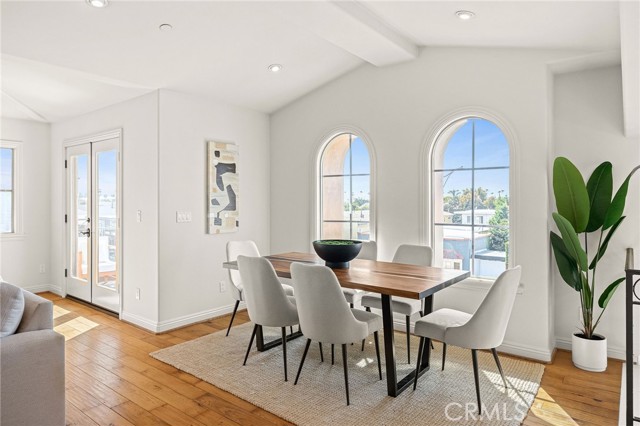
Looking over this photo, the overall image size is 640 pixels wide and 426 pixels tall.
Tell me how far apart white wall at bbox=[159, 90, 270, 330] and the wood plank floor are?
2.16 ft

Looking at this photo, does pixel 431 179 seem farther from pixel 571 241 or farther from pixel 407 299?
pixel 571 241

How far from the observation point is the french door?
4.94 metres

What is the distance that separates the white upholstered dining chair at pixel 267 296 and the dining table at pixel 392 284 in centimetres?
17

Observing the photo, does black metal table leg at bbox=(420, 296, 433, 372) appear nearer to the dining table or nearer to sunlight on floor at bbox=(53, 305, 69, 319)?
the dining table

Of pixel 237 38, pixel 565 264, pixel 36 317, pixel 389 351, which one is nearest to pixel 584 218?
pixel 565 264

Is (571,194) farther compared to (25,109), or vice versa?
(25,109)

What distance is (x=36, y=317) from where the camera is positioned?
7.54ft

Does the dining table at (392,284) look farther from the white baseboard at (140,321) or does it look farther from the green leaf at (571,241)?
the white baseboard at (140,321)

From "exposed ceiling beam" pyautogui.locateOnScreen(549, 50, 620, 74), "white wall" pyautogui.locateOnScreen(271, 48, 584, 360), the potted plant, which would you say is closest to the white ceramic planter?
the potted plant

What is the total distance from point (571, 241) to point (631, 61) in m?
1.34

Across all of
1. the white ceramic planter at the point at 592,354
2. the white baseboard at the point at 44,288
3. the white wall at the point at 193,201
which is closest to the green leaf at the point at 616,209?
the white ceramic planter at the point at 592,354

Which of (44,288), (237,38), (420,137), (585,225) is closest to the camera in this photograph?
(585,225)

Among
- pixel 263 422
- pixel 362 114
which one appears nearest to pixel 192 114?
pixel 362 114

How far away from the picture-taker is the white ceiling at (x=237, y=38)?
2.91 metres
